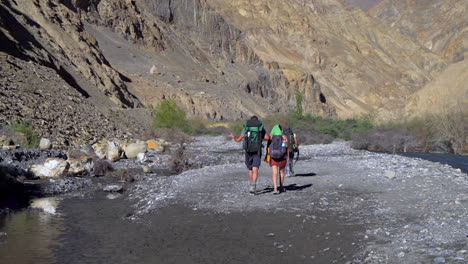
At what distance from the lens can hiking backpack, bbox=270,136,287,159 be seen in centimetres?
1259

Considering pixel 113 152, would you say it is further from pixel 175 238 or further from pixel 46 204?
pixel 175 238

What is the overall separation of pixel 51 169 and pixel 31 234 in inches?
324

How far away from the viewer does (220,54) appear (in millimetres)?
96062

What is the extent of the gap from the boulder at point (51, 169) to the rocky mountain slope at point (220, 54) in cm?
902

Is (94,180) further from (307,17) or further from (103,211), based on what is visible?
(307,17)

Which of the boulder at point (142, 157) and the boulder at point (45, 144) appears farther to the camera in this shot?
the boulder at point (142, 157)

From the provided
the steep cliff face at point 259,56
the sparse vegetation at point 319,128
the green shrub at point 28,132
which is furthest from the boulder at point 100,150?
the steep cliff face at point 259,56

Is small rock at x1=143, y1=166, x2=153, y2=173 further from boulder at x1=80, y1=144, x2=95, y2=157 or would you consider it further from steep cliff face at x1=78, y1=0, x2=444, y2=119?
steep cliff face at x1=78, y1=0, x2=444, y2=119

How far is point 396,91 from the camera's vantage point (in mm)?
128250

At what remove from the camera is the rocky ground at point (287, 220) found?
830 centimetres

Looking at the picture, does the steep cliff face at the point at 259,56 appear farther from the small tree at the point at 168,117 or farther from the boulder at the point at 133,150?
the boulder at the point at 133,150

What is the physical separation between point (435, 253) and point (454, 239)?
816 mm

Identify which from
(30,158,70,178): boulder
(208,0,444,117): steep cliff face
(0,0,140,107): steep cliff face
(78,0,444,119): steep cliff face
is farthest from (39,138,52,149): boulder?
(208,0,444,117): steep cliff face

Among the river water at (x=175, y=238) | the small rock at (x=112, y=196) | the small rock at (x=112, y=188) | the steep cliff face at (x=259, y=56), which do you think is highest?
the steep cliff face at (x=259, y=56)
